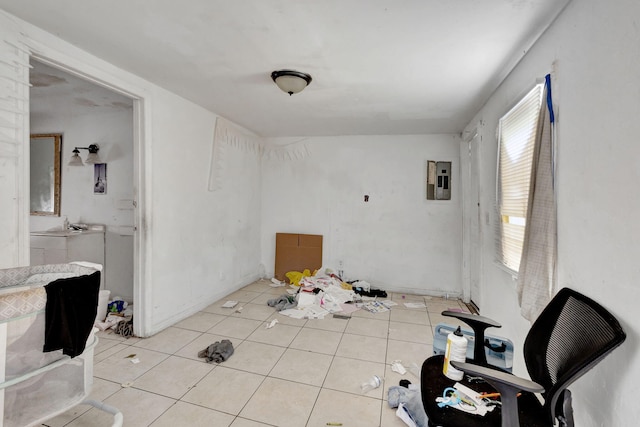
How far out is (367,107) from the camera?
313cm

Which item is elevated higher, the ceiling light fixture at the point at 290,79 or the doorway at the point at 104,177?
the ceiling light fixture at the point at 290,79

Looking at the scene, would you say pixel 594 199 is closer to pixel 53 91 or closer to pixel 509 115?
pixel 509 115

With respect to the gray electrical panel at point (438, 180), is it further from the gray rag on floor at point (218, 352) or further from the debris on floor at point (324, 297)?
the gray rag on floor at point (218, 352)

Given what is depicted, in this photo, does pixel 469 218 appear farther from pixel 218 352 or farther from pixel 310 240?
pixel 218 352

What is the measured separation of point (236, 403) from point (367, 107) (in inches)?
117

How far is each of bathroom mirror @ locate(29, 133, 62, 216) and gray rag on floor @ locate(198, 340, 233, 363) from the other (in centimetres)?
297

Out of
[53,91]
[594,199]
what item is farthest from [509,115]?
[53,91]

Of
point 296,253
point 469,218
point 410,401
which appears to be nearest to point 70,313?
point 410,401

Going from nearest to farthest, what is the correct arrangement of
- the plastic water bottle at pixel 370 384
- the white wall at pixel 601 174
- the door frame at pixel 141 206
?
the white wall at pixel 601 174 < the plastic water bottle at pixel 370 384 < the door frame at pixel 141 206

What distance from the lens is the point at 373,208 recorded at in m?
4.37

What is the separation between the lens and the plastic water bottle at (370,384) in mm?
1985

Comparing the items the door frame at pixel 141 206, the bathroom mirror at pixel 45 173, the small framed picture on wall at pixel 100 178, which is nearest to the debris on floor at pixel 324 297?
the door frame at pixel 141 206

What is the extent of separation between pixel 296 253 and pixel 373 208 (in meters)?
1.46

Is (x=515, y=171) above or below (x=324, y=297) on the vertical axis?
above
